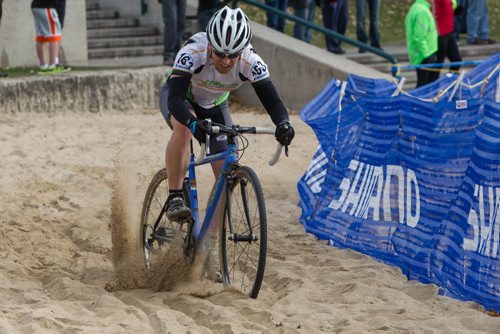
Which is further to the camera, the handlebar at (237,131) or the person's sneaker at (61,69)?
the person's sneaker at (61,69)

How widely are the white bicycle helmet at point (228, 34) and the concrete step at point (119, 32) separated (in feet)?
36.1

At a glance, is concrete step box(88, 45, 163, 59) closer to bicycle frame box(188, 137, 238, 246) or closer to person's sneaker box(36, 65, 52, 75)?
person's sneaker box(36, 65, 52, 75)

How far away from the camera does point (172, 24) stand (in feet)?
51.3

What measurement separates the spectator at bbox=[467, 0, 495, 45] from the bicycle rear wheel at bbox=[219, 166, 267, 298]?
1312 cm

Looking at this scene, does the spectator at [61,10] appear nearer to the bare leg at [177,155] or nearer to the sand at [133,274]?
the sand at [133,274]

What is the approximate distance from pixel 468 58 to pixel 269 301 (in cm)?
1243

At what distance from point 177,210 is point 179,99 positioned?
826 mm

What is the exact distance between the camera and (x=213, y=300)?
23.6 ft

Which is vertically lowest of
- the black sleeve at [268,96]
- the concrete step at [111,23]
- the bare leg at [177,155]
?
the concrete step at [111,23]

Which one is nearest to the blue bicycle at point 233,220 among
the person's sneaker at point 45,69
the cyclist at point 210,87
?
the cyclist at point 210,87

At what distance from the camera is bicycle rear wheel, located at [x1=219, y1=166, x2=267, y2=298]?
6.89 metres

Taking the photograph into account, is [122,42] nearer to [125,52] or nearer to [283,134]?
[125,52]

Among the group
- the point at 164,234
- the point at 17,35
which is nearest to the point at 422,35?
the point at 17,35

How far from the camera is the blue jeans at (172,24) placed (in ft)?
51.2
